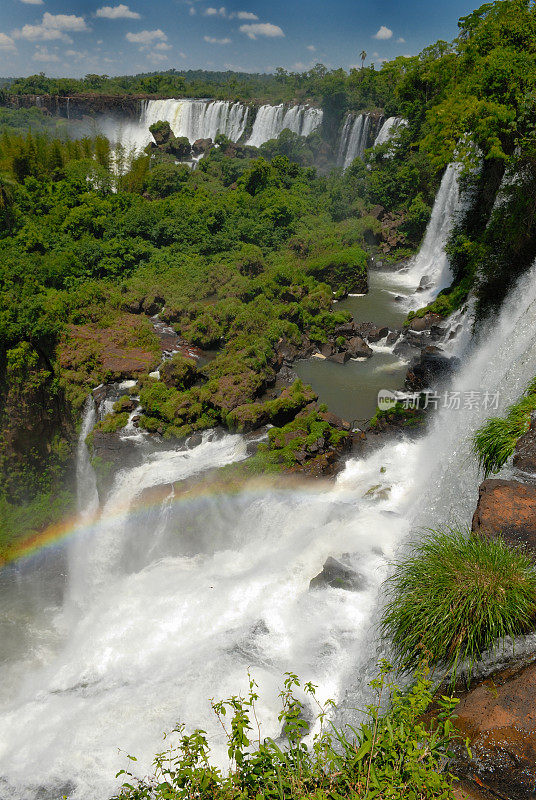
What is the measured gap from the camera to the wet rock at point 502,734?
144 inches

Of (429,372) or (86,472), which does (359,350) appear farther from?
(86,472)

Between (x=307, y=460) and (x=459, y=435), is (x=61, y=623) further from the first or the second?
(x=459, y=435)

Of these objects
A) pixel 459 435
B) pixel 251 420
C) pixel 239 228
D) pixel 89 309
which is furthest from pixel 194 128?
pixel 459 435

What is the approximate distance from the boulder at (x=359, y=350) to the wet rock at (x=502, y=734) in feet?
45.2

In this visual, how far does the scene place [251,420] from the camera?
1325 centimetres

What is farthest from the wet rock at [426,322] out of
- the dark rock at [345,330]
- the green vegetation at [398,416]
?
the green vegetation at [398,416]

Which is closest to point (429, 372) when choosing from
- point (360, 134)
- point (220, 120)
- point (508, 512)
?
point (508, 512)

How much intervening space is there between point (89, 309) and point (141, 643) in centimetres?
1320

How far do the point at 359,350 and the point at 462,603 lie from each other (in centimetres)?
1343

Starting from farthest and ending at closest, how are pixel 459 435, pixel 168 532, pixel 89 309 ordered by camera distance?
1. pixel 89 309
2. pixel 168 532
3. pixel 459 435

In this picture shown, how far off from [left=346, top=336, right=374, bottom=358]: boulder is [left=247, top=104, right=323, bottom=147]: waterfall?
3168cm

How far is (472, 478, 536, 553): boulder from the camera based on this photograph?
5.45 metres

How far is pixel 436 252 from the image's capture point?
2306cm

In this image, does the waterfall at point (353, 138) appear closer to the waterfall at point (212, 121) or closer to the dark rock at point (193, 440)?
the waterfall at point (212, 121)
